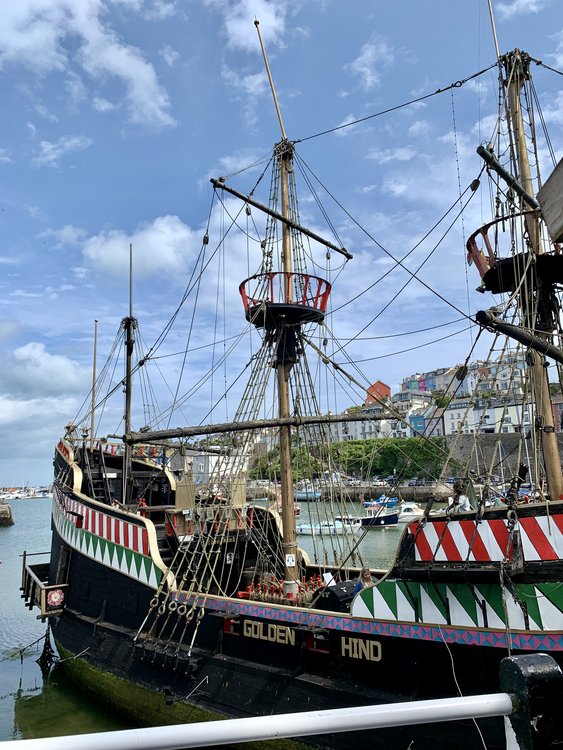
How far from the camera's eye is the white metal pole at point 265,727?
1.52 metres

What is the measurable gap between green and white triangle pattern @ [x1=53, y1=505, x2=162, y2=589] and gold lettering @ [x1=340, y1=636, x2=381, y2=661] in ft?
13.9

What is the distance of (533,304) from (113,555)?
9494 mm

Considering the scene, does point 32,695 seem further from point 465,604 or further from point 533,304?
point 533,304

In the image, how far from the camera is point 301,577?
1275cm

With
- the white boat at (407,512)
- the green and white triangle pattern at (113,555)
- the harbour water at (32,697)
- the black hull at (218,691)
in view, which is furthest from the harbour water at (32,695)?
the white boat at (407,512)

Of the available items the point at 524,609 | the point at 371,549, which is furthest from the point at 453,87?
the point at 371,549

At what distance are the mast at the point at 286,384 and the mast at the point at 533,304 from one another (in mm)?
4945

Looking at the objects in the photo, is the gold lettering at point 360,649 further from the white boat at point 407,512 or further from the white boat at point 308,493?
the white boat at point 407,512

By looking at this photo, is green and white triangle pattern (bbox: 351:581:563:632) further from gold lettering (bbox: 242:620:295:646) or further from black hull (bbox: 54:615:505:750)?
gold lettering (bbox: 242:620:295:646)

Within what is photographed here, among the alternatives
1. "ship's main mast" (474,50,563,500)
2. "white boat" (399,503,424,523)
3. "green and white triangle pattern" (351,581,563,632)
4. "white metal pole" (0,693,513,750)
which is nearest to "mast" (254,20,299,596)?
"green and white triangle pattern" (351,581,563,632)

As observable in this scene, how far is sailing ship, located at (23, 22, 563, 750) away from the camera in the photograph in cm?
660

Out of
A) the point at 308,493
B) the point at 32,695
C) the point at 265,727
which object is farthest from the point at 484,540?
the point at 308,493

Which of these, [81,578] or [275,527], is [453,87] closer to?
[275,527]

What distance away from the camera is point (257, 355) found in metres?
13.1
